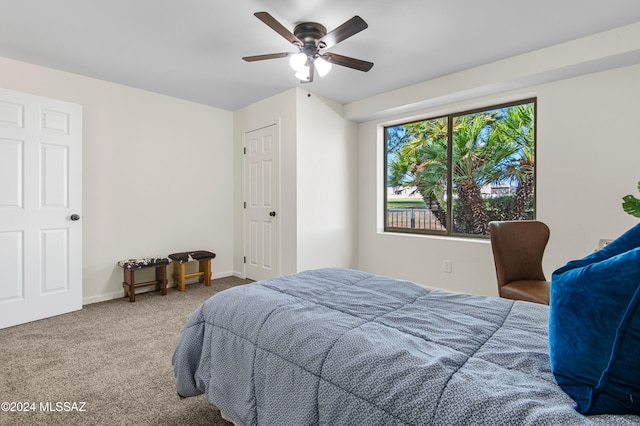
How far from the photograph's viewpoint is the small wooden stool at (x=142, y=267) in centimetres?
346

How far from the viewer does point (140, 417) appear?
1.62 metres

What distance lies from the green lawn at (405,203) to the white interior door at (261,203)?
161cm

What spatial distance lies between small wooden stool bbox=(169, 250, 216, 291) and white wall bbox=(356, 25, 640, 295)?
279 cm

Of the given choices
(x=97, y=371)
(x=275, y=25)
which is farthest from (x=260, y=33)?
(x=97, y=371)

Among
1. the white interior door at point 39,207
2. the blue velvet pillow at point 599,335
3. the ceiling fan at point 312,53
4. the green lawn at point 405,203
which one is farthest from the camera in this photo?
the green lawn at point 405,203

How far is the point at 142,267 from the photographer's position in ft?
11.6

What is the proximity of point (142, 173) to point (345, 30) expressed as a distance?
2989 millimetres

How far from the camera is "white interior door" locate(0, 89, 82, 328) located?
2791mm

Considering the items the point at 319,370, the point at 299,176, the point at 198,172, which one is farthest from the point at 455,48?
the point at 198,172

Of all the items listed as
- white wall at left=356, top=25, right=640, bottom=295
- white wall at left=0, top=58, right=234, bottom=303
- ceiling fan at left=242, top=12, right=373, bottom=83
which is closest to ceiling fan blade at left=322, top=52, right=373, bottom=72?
ceiling fan at left=242, top=12, right=373, bottom=83

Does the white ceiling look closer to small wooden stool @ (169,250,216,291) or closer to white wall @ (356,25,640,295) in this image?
white wall @ (356,25,640,295)

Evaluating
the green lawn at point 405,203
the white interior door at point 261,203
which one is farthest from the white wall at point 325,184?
the green lawn at point 405,203

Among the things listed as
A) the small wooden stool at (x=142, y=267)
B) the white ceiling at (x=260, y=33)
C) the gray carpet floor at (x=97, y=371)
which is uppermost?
the white ceiling at (x=260, y=33)

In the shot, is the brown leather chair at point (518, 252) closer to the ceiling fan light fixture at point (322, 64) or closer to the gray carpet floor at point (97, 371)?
the ceiling fan light fixture at point (322, 64)
